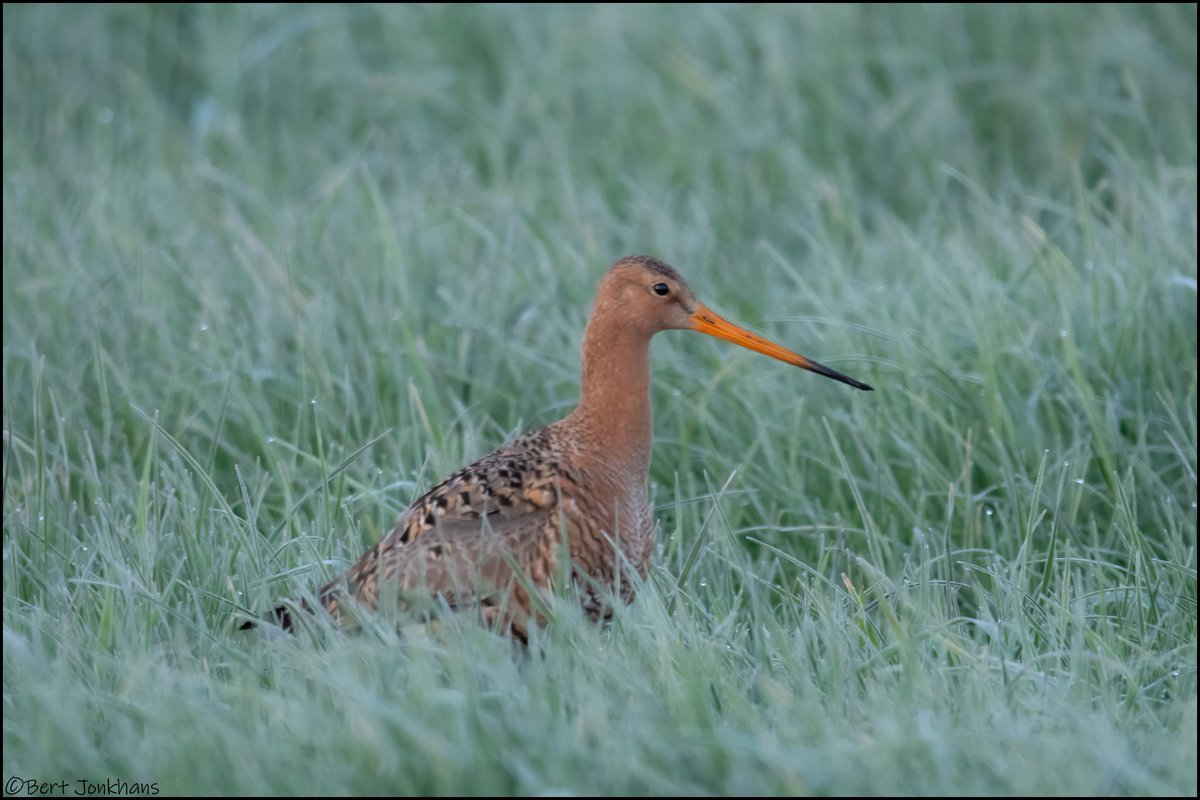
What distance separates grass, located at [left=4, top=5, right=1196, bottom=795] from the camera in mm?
3189

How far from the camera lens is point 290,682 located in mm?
3385

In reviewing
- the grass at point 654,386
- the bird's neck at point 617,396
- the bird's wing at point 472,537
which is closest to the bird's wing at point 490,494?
the bird's wing at point 472,537

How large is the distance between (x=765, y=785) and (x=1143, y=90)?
5.63m

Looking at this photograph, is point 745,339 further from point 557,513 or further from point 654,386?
point 654,386

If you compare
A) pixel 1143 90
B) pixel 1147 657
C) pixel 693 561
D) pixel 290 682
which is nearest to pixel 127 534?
pixel 290 682

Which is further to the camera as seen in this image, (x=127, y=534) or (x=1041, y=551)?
(x=1041, y=551)

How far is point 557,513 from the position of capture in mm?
3980

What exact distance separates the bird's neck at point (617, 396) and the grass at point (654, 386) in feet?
0.98

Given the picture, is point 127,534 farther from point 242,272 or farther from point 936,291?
point 936,291

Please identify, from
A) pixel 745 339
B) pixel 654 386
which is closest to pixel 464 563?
pixel 745 339

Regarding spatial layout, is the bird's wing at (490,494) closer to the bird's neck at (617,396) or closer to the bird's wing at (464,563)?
the bird's wing at (464,563)

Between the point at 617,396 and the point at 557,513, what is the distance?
1.40 ft

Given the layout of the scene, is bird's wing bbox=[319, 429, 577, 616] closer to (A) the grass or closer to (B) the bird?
(B) the bird

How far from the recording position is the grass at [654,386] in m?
3.19
